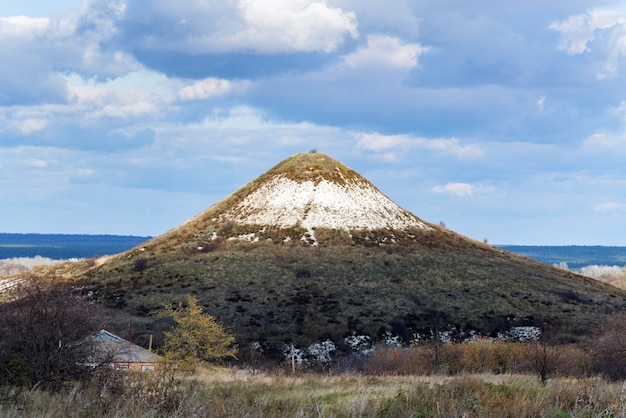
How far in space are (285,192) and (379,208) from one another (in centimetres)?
1667

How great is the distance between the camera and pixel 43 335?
600 inches

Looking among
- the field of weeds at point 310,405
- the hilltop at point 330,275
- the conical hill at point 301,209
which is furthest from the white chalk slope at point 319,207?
the field of weeds at point 310,405

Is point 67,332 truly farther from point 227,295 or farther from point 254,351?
point 227,295

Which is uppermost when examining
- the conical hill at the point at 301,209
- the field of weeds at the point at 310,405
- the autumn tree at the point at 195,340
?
the conical hill at the point at 301,209

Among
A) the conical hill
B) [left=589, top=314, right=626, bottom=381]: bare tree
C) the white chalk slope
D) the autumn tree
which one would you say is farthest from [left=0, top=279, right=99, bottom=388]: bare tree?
the white chalk slope

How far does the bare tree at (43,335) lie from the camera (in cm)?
1477

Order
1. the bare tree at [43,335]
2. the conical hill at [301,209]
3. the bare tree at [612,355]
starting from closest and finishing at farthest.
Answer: the bare tree at [43,335], the bare tree at [612,355], the conical hill at [301,209]

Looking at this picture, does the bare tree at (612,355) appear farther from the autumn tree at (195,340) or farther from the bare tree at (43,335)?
the bare tree at (43,335)

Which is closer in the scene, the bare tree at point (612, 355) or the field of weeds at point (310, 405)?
the field of weeds at point (310, 405)

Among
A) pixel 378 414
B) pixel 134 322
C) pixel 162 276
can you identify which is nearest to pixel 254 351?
pixel 134 322

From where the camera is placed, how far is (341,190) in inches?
4589

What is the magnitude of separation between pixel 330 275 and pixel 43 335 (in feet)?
246

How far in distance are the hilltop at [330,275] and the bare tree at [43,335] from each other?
48.7 m

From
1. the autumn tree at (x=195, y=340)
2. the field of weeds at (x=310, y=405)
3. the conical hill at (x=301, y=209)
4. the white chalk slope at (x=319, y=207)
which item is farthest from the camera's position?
the white chalk slope at (x=319, y=207)
